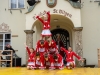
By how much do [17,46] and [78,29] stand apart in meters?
4.75

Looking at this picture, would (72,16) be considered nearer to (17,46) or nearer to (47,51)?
(47,51)

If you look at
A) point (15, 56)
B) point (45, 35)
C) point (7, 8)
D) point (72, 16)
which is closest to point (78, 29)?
point (72, 16)

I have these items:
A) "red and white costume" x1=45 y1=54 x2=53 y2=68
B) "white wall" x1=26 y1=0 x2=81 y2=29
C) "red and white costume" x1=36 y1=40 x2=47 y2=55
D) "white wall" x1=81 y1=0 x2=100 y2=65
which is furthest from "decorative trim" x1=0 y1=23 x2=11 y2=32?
"red and white costume" x1=45 y1=54 x2=53 y2=68

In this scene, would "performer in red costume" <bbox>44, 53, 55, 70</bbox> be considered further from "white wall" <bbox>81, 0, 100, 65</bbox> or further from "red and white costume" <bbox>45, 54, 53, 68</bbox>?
"white wall" <bbox>81, 0, 100, 65</bbox>

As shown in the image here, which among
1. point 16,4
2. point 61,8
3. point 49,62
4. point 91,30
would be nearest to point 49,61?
point 49,62

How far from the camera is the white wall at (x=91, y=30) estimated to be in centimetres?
1412

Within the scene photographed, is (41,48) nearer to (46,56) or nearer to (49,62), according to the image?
(46,56)

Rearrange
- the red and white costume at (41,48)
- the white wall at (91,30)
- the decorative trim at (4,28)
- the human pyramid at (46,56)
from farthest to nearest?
the decorative trim at (4,28) → the white wall at (91,30) → the red and white costume at (41,48) → the human pyramid at (46,56)

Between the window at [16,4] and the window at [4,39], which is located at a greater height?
the window at [16,4]

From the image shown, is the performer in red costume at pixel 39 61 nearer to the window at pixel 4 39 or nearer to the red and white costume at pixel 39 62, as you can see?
the red and white costume at pixel 39 62

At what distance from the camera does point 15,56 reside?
13.8 meters

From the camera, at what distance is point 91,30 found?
14.2 meters

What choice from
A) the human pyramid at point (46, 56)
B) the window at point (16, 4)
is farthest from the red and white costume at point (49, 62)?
the window at point (16, 4)

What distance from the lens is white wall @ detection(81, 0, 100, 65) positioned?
14117 mm
